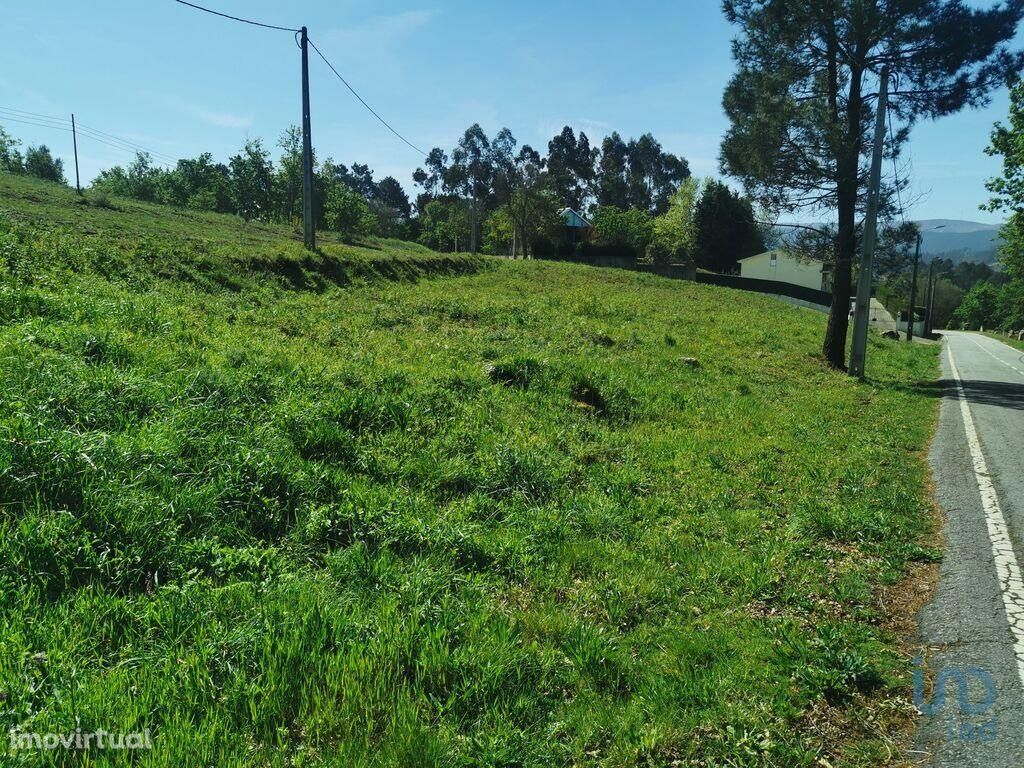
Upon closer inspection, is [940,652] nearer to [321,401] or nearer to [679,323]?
[321,401]

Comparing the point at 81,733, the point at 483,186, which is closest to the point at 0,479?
the point at 81,733

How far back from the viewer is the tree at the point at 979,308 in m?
89.1

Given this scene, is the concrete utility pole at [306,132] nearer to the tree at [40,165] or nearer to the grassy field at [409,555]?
the grassy field at [409,555]

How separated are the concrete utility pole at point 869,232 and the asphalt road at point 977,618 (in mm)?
7880

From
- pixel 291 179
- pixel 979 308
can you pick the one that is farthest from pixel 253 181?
pixel 979 308

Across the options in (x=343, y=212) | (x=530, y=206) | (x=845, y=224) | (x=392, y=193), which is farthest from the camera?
(x=392, y=193)

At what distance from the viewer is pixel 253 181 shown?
158ft

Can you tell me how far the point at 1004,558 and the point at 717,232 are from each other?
66180mm

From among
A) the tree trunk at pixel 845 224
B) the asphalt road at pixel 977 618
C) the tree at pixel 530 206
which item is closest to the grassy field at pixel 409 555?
the asphalt road at pixel 977 618

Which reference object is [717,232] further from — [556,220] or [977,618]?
[977,618]

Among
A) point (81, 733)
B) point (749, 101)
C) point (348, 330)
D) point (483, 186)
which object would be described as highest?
point (483, 186)

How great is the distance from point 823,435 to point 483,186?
279 ft

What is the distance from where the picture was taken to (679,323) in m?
20.9

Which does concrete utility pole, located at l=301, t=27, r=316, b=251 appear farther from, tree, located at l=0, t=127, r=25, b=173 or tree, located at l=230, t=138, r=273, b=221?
tree, located at l=0, t=127, r=25, b=173
